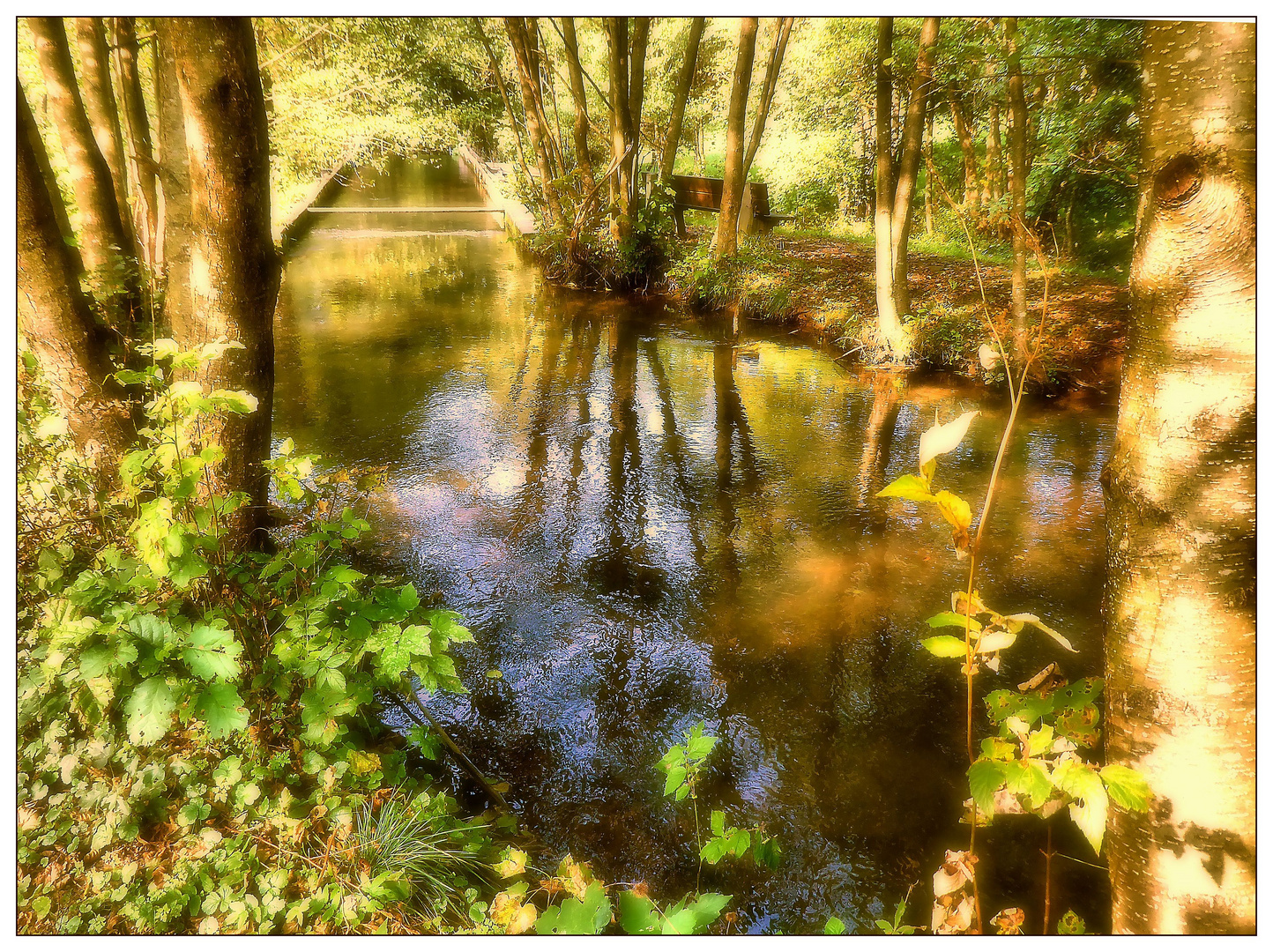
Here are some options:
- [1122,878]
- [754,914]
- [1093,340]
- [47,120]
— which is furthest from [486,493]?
[1093,340]

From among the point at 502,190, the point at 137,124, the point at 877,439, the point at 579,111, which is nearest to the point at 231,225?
the point at 137,124

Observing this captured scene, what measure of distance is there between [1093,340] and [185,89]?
9.09m

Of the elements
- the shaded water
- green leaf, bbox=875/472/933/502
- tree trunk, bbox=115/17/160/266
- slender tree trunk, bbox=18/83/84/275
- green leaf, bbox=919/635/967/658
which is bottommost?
the shaded water

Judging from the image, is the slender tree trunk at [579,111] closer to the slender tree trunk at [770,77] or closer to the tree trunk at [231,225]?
the slender tree trunk at [770,77]

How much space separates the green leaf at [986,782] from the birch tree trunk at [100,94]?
6.73m

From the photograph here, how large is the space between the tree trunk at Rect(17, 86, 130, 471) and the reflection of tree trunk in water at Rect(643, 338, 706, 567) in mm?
3546

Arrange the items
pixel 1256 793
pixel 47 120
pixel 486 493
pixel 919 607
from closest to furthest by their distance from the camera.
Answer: pixel 1256 793 < pixel 919 607 < pixel 486 493 < pixel 47 120

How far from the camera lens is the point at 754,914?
262 cm

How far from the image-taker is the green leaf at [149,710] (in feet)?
6.23

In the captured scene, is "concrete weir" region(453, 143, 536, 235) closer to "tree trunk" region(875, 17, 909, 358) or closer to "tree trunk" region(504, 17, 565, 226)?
"tree trunk" region(504, 17, 565, 226)

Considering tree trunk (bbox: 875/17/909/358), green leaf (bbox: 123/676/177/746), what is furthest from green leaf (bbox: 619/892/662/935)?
tree trunk (bbox: 875/17/909/358)

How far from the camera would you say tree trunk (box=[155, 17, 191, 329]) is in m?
3.08

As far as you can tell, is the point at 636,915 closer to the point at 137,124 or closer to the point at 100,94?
the point at 100,94

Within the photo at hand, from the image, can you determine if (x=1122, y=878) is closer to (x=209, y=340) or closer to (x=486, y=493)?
(x=209, y=340)
